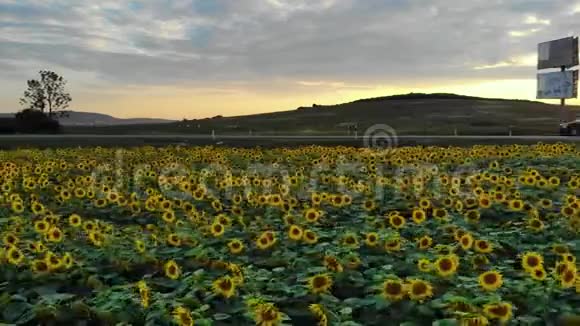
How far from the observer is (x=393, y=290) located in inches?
179

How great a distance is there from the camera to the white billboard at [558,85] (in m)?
50.7

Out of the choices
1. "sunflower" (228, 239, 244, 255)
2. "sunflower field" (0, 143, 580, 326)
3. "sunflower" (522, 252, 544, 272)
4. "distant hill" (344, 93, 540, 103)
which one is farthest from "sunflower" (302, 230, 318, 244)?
"distant hill" (344, 93, 540, 103)

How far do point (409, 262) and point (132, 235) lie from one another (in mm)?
3321

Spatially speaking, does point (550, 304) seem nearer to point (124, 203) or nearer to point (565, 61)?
point (124, 203)

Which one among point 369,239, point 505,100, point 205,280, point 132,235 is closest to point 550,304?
point 369,239

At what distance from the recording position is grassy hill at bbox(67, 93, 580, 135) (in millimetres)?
73688

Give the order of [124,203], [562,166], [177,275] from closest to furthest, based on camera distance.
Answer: [177,275] → [124,203] → [562,166]

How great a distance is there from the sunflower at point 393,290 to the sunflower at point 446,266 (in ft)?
1.55

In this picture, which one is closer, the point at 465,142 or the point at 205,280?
the point at 205,280

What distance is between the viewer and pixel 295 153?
17.1 m

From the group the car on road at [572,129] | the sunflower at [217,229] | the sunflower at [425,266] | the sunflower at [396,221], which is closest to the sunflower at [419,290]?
the sunflower at [425,266]

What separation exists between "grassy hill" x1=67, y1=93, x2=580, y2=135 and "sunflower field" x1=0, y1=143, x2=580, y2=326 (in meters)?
59.7

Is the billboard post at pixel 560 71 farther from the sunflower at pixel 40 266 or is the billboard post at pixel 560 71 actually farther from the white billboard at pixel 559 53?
the sunflower at pixel 40 266

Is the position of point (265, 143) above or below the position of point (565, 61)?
below
